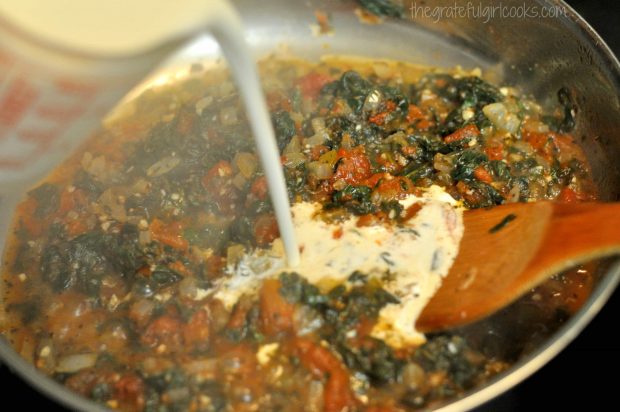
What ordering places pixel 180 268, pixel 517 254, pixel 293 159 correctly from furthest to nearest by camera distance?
pixel 293 159 → pixel 180 268 → pixel 517 254

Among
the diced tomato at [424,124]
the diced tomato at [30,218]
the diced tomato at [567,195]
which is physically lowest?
the diced tomato at [567,195]

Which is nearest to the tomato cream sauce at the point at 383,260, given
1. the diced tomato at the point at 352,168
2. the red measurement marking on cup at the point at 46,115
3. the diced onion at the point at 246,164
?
the diced tomato at the point at 352,168

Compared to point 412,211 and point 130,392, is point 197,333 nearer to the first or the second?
point 130,392

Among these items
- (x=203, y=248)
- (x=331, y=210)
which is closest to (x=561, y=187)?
(x=331, y=210)

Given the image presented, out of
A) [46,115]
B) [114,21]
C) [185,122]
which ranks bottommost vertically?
[185,122]

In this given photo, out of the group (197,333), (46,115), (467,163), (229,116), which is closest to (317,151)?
(229,116)

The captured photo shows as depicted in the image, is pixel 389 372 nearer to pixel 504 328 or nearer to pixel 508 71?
pixel 504 328

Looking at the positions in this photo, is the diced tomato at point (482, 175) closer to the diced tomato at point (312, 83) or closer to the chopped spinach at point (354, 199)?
the chopped spinach at point (354, 199)

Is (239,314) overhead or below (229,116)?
below
